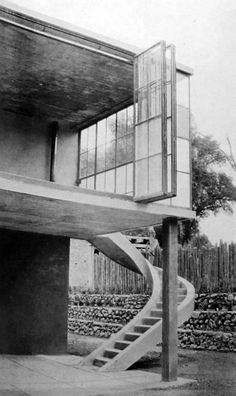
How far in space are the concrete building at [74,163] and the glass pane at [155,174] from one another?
0.02 m

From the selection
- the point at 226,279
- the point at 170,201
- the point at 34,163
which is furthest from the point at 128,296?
the point at 170,201

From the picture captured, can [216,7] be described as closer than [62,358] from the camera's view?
Yes

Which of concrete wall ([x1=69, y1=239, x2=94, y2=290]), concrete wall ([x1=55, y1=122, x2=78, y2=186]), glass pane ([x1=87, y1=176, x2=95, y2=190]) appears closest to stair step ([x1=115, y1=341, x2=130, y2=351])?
glass pane ([x1=87, y1=176, x2=95, y2=190])

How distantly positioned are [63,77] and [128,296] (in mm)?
9632

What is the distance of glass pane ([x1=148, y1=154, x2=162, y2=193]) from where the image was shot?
31.9 ft

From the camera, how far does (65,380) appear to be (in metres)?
9.83

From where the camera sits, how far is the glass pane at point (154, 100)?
1016 centimetres

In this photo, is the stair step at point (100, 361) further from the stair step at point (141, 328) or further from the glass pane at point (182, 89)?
the glass pane at point (182, 89)

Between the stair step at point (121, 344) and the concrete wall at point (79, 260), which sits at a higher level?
the concrete wall at point (79, 260)

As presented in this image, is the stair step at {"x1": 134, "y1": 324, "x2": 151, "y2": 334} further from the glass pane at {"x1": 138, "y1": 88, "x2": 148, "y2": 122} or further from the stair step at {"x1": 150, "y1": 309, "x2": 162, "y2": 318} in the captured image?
the glass pane at {"x1": 138, "y1": 88, "x2": 148, "y2": 122}

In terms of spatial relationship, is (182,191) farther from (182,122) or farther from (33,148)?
(33,148)

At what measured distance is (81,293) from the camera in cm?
2291

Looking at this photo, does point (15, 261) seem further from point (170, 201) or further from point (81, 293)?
point (81, 293)

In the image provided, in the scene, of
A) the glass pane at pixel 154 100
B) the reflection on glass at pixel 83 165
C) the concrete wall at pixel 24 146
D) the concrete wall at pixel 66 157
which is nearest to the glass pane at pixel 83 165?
the reflection on glass at pixel 83 165
